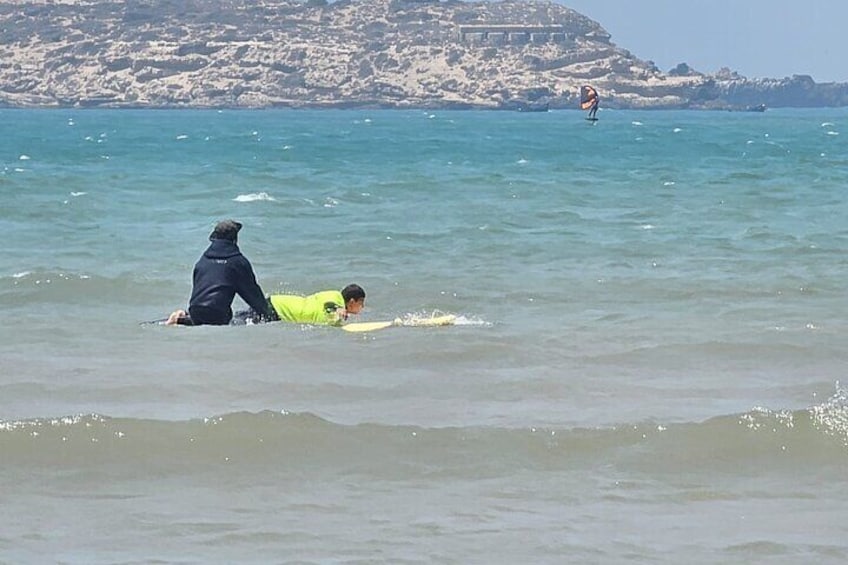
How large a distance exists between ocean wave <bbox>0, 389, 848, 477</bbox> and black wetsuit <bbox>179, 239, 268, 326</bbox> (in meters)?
2.94

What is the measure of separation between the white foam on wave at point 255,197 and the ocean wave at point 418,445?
22.5 metres

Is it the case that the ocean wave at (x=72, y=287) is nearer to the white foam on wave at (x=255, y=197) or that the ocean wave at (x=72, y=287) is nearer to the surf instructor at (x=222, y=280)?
the surf instructor at (x=222, y=280)

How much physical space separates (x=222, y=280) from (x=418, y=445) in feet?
12.8

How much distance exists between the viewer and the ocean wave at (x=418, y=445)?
378 inches

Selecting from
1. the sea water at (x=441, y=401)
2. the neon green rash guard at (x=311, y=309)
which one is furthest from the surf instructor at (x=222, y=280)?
the neon green rash guard at (x=311, y=309)

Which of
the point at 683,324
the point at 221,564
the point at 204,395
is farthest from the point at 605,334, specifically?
the point at 221,564

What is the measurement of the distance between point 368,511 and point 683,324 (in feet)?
23.0

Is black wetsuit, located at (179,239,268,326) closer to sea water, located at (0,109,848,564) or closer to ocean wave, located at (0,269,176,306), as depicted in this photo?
sea water, located at (0,109,848,564)

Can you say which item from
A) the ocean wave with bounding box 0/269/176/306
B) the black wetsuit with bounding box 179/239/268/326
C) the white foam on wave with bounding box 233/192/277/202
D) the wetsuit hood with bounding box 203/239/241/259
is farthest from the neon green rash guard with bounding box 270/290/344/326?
the white foam on wave with bounding box 233/192/277/202

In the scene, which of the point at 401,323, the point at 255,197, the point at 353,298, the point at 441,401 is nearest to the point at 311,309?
the point at 353,298

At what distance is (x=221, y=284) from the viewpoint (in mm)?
13516

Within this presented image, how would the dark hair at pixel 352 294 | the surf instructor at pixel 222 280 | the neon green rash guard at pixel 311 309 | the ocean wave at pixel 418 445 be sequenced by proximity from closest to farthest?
1. the ocean wave at pixel 418 445
2. the surf instructor at pixel 222 280
3. the dark hair at pixel 352 294
4. the neon green rash guard at pixel 311 309

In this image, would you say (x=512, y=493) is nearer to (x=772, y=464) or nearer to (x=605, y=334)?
(x=772, y=464)

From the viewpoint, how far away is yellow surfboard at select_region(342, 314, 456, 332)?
46.2 ft
